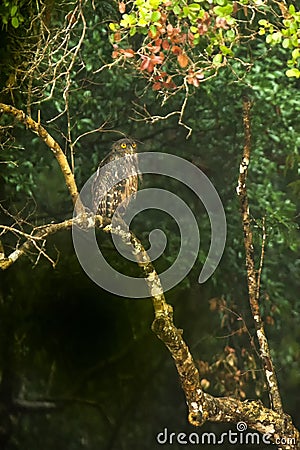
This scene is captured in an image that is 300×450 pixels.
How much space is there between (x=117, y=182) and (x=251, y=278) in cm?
48

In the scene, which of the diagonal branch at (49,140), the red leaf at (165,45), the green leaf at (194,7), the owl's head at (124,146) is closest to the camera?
the green leaf at (194,7)

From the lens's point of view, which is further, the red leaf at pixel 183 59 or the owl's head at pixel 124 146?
the owl's head at pixel 124 146

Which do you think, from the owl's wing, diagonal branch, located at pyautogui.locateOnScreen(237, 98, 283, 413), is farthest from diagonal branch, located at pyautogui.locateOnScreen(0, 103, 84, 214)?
diagonal branch, located at pyautogui.locateOnScreen(237, 98, 283, 413)

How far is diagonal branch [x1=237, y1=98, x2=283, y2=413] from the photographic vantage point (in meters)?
2.27

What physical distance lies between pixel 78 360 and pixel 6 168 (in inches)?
23.7

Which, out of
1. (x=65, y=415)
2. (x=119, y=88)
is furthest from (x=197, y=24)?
(x=65, y=415)

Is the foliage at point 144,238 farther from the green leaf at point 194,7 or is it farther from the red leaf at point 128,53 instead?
the green leaf at point 194,7

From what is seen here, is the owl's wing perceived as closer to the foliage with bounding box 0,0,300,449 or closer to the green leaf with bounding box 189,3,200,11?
the foliage with bounding box 0,0,300,449

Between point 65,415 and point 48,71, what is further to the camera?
point 65,415

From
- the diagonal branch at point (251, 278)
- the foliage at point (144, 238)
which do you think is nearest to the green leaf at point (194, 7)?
the foliage at point (144, 238)

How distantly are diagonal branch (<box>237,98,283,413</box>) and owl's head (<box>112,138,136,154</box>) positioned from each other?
0.32 m

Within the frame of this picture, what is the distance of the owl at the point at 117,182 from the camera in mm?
2162

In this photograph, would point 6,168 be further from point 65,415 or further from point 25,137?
point 65,415

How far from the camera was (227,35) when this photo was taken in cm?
206
